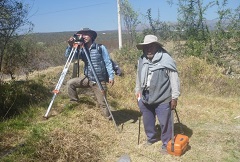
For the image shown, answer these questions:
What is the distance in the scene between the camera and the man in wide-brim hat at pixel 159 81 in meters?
4.94

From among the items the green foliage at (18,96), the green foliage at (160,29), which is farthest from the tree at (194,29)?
the green foliage at (18,96)

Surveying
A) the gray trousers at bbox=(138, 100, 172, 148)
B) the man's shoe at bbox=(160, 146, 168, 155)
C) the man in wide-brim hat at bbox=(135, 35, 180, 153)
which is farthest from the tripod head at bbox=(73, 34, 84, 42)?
the man's shoe at bbox=(160, 146, 168, 155)

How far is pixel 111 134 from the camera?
18.9 ft

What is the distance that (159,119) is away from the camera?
5.13 m

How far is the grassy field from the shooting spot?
4621 mm

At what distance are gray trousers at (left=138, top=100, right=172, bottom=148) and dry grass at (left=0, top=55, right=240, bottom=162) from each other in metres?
0.22

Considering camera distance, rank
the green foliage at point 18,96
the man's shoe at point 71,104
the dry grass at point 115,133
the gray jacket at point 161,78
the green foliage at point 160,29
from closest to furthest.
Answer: the dry grass at point 115,133, the gray jacket at point 161,78, the green foliage at point 18,96, the man's shoe at point 71,104, the green foliage at point 160,29

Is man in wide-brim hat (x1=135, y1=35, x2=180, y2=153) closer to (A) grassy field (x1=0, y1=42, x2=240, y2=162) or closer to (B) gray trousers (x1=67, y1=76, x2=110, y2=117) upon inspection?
(A) grassy field (x1=0, y1=42, x2=240, y2=162)

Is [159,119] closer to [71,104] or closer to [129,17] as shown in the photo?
[71,104]

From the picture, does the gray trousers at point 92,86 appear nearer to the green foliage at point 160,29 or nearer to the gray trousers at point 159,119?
the gray trousers at point 159,119

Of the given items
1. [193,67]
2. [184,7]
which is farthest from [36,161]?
[184,7]

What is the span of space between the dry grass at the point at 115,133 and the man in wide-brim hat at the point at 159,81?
659 mm

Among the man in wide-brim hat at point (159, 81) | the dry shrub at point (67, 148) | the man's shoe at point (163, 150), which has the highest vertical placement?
the man in wide-brim hat at point (159, 81)

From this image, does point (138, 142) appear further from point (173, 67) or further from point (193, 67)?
point (193, 67)
